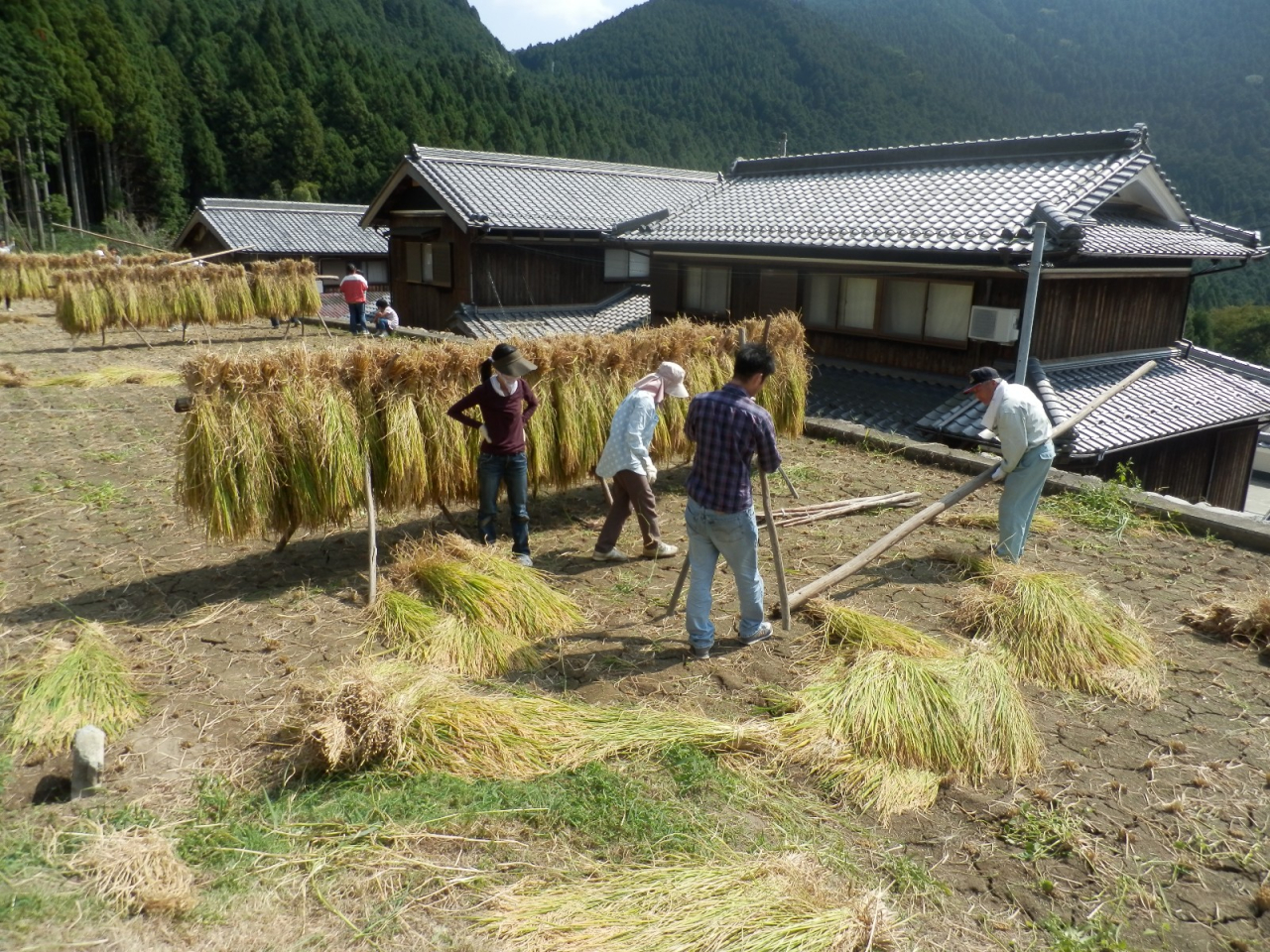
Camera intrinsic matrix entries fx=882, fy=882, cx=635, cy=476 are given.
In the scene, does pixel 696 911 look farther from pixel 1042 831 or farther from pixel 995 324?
pixel 995 324

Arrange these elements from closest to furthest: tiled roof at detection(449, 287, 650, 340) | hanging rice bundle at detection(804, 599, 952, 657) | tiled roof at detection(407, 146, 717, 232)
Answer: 1. hanging rice bundle at detection(804, 599, 952, 657)
2. tiled roof at detection(449, 287, 650, 340)
3. tiled roof at detection(407, 146, 717, 232)

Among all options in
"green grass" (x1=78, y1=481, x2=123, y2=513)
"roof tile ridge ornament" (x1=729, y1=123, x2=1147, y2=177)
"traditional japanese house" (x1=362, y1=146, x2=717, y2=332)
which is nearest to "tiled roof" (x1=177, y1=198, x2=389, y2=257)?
"traditional japanese house" (x1=362, y1=146, x2=717, y2=332)

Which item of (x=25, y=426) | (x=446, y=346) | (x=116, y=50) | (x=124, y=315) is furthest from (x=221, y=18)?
(x=446, y=346)

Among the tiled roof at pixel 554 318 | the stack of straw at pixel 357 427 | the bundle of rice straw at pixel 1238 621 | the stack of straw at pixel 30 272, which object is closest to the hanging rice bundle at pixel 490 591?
the stack of straw at pixel 357 427

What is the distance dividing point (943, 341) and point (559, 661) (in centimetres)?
920

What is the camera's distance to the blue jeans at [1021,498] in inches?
240

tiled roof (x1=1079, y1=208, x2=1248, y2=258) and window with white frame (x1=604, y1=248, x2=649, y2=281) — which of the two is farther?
window with white frame (x1=604, y1=248, x2=649, y2=281)

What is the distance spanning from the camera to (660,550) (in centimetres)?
650

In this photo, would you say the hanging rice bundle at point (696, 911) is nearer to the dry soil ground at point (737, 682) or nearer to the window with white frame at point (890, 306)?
A: the dry soil ground at point (737, 682)

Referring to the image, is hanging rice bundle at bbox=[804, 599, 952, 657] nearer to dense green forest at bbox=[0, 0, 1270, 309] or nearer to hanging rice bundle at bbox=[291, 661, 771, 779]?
hanging rice bundle at bbox=[291, 661, 771, 779]

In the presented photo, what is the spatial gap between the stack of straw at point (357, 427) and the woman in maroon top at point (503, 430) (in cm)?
28

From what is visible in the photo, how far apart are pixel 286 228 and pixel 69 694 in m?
27.0

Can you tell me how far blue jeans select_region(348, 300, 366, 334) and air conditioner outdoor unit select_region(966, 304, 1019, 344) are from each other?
11.8m

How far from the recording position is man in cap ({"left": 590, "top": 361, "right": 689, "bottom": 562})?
19.9 ft
